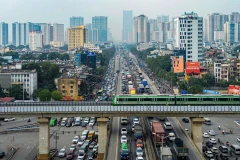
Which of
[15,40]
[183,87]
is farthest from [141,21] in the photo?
[183,87]

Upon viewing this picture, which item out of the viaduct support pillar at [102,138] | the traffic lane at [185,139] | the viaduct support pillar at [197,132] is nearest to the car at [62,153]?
the viaduct support pillar at [102,138]

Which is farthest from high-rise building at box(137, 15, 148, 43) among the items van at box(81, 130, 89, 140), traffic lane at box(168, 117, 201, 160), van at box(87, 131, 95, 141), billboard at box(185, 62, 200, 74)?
van at box(87, 131, 95, 141)

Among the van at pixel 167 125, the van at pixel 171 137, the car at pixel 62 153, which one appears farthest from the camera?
the van at pixel 167 125

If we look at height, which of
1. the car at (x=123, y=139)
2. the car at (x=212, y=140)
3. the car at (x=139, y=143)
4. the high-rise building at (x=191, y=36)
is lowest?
the car at (x=212, y=140)

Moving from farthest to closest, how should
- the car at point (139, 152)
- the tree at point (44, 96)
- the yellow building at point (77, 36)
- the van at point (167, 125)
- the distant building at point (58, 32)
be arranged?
the distant building at point (58, 32) < the yellow building at point (77, 36) < the tree at point (44, 96) < the van at point (167, 125) < the car at point (139, 152)

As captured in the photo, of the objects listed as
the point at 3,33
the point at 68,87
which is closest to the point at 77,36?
the point at 3,33

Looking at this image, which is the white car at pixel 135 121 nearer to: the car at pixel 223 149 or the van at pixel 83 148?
the van at pixel 83 148

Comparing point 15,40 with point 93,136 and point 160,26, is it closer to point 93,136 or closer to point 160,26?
point 160,26
